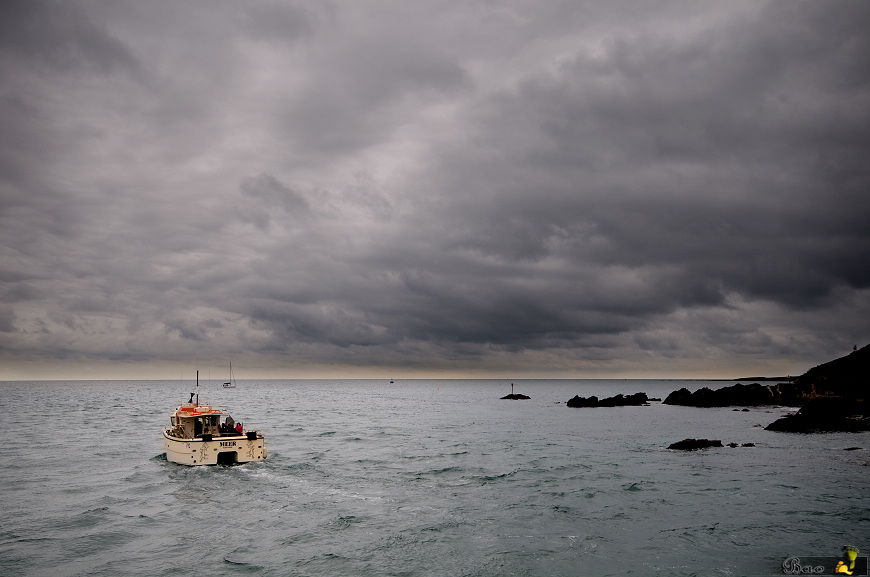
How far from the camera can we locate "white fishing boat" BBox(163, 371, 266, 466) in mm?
36562

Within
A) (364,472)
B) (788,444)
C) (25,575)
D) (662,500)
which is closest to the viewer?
(25,575)

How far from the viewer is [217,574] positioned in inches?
731

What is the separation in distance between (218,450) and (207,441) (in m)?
1.00

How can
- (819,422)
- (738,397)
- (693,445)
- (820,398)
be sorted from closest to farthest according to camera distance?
(693,445) < (819,422) < (820,398) < (738,397)

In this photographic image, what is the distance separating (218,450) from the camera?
120ft

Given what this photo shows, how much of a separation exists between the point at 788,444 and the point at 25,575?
59.8m

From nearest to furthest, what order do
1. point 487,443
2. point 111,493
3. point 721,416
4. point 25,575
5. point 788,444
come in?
point 25,575, point 111,493, point 788,444, point 487,443, point 721,416

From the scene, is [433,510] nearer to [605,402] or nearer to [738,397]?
[605,402]

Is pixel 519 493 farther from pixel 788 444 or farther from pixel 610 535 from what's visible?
pixel 788 444

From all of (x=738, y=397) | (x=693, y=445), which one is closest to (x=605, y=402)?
(x=738, y=397)

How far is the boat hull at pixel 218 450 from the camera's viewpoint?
36469mm

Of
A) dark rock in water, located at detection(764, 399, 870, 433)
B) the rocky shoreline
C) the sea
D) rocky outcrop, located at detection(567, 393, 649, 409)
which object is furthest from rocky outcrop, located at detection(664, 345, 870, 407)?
the sea

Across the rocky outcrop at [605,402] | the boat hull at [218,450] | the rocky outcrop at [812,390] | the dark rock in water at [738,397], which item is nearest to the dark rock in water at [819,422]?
the rocky outcrop at [812,390]

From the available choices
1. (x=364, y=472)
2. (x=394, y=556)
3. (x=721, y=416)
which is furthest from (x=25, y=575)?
(x=721, y=416)
